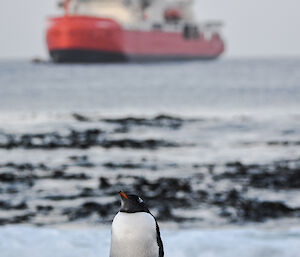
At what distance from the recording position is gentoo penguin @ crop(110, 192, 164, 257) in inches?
141

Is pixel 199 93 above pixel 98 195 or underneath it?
underneath

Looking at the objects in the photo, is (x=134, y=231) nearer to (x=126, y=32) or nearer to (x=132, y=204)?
(x=132, y=204)

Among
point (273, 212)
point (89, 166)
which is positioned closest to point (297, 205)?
point (273, 212)

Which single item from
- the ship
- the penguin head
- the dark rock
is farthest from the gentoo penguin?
the ship

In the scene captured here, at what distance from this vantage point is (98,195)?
8586 mm

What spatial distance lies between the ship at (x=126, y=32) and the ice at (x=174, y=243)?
48.2 m

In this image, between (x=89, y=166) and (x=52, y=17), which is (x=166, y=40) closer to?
(x=52, y=17)

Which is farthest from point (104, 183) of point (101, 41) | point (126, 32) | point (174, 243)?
point (126, 32)

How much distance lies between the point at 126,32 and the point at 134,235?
173 ft

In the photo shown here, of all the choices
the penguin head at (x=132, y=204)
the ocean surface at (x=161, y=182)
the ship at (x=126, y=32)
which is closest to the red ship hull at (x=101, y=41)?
the ship at (x=126, y=32)

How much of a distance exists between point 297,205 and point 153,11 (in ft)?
183

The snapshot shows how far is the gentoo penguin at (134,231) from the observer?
11.7ft

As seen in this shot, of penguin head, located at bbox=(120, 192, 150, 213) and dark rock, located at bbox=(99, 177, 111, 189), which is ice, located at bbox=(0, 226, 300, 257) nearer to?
penguin head, located at bbox=(120, 192, 150, 213)

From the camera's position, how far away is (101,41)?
54000 millimetres
